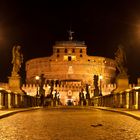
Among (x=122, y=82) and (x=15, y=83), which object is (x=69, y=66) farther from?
(x=122, y=82)

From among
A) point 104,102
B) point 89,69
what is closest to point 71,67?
point 89,69

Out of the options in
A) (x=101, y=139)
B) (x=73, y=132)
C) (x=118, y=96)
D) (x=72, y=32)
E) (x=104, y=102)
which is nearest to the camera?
(x=101, y=139)

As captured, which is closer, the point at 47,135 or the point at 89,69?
the point at 47,135

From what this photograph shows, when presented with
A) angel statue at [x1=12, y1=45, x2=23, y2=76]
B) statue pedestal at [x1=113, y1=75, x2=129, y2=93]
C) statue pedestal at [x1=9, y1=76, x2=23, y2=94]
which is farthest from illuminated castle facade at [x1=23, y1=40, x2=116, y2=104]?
statue pedestal at [x1=113, y1=75, x2=129, y2=93]

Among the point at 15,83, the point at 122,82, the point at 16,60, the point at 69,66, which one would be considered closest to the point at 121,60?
the point at 122,82

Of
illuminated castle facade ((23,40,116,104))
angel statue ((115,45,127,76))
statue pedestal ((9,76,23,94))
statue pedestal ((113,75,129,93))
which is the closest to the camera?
statue pedestal ((113,75,129,93))

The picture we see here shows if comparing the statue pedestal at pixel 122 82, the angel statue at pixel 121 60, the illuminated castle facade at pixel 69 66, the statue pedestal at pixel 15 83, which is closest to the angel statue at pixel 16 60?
the statue pedestal at pixel 15 83

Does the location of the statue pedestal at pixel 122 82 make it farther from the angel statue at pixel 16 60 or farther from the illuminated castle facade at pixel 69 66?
the illuminated castle facade at pixel 69 66

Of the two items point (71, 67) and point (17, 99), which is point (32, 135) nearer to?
point (17, 99)

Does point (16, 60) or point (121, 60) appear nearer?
point (121, 60)

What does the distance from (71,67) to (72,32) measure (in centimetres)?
2180

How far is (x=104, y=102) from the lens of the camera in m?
38.3

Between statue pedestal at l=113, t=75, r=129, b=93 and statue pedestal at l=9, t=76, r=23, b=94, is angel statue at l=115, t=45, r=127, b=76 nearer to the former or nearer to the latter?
statue pedestal at l=113, t=75, r=129, b=93

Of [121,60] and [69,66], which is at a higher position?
[69,66]
